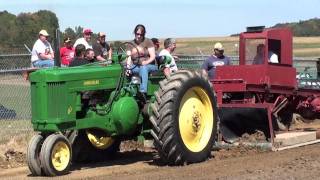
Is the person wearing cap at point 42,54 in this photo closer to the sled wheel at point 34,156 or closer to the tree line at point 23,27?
the sled wheel at point 34,156

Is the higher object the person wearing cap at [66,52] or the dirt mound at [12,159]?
the person wearing cap at [66,52]

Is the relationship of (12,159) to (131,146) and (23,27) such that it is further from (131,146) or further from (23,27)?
(23,27)

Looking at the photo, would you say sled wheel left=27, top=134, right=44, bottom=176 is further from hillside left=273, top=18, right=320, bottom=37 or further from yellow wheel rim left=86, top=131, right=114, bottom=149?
hillside left=273, top=18, right=320, bottom=37

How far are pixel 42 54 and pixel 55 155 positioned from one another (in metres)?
4.10

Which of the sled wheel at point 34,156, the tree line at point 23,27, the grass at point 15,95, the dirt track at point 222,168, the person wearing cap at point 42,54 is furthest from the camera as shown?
the tree line at point 23,27

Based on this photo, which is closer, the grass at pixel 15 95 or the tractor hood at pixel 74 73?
the tractor hood at pixel 74 73

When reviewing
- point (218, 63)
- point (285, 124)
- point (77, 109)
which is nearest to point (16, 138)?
point (77, 109)

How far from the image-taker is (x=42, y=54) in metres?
11.7

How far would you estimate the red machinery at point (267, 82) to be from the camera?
442 inches

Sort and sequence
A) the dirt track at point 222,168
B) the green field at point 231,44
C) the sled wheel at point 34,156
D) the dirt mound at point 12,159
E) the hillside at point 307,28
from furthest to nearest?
the hillside at point 307,28 < the green field at point 231,44 < the dirt mound at point 12,159 < the sled wheel at point 34,156 < the dirt track at point 222,168

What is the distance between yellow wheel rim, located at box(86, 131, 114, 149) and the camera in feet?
30.7

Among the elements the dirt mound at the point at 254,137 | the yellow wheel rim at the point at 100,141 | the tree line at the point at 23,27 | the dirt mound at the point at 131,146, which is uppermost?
the tree line at the point at 23,27

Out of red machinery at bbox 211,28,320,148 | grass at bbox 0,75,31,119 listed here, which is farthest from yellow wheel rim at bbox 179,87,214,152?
grass at bbox 0,75,31,119

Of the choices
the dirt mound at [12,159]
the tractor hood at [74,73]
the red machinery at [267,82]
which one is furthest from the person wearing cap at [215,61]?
the dirt mound at [12,159]
